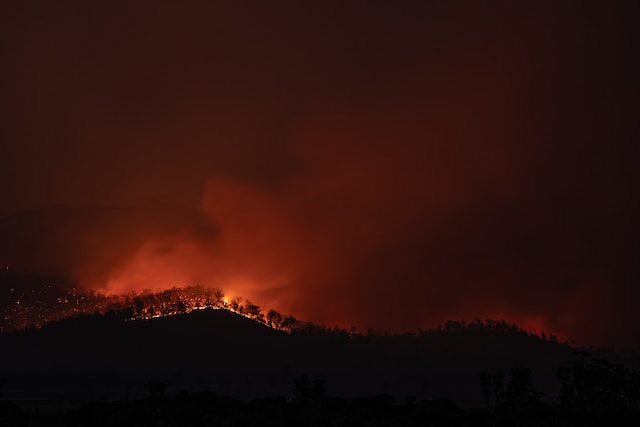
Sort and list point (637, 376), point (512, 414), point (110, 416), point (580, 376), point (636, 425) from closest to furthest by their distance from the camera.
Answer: point (636, 425) < point (512, 414) < point (110, 416) < point (580, 376) < point (637, 376)

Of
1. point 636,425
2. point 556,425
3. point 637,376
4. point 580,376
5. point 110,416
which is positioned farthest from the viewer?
point 637,376

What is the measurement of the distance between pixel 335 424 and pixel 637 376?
109852 mm

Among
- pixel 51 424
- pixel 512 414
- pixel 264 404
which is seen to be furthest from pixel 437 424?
pixel 51 424

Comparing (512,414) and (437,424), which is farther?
(512,414)

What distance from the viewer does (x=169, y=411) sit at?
270ft

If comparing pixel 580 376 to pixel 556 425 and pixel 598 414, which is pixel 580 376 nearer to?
pixel 598 414

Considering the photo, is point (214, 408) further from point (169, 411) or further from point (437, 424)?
point (437, 424)

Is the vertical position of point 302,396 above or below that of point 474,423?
above

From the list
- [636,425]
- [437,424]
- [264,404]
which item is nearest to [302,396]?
[264,404]

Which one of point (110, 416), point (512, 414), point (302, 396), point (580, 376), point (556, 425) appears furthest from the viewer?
point (580, 376)

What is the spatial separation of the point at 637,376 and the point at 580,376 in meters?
22.3

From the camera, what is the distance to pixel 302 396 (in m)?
127

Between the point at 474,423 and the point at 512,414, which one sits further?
the point at 512,414

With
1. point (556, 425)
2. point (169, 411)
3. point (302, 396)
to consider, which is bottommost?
point (556, 425)
